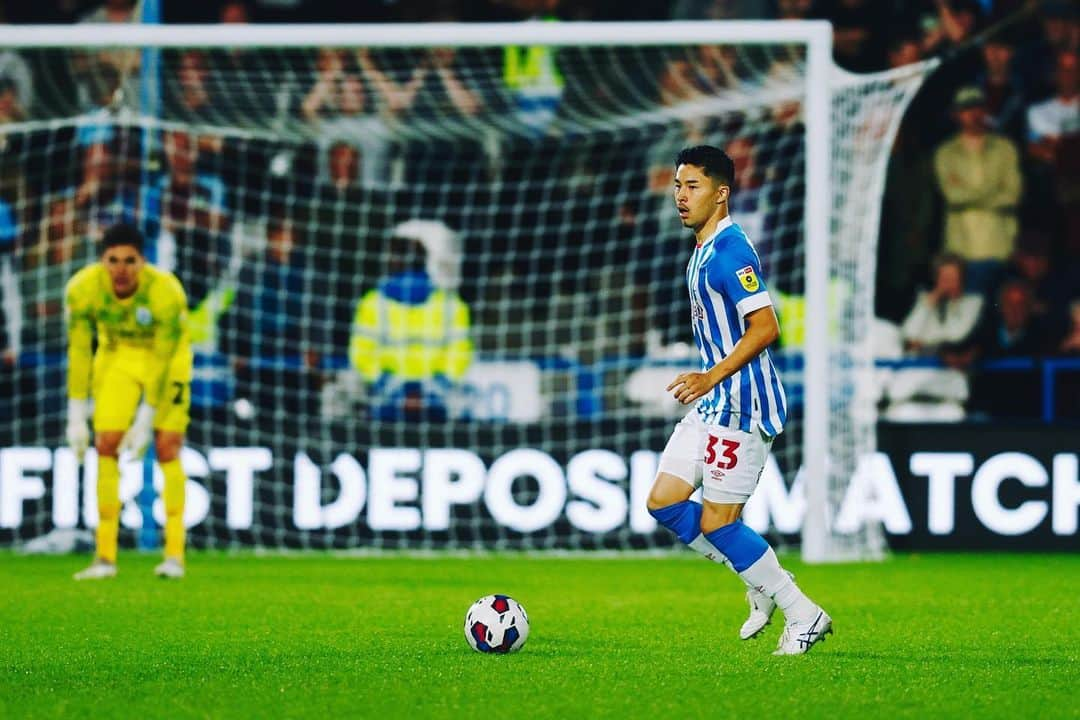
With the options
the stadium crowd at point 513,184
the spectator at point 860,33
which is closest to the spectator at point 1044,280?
the stadium crowd at point 513,184

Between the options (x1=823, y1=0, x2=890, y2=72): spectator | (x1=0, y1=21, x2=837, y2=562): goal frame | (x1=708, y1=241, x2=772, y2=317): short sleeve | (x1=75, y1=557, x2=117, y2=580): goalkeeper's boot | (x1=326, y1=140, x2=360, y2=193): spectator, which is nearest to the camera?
(x1=708, y1=241, x2=772, y2=317): short sleeve

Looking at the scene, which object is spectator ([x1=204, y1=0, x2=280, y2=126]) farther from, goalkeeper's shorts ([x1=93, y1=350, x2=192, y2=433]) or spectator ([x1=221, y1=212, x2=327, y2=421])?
goalkeeper's shorts ([x1=93, y1=350, x2=192, y2=433])

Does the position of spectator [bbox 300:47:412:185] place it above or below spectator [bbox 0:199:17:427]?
above

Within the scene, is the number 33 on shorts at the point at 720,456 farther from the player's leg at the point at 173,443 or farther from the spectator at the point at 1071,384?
the spectator at the point at 1071,384

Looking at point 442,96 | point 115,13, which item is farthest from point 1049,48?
point 115,13

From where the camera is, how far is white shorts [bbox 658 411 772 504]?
233 inches

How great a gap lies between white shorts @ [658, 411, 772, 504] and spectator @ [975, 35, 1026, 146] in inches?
261

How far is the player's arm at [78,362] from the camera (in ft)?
29.8

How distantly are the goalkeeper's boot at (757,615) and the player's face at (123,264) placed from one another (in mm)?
3789

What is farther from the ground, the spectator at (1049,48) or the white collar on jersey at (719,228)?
the spectator at (1049,48)

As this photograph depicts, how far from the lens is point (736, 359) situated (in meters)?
5.78

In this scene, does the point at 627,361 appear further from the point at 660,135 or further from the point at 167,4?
the point at 167,4

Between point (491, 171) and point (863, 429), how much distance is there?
3.21m

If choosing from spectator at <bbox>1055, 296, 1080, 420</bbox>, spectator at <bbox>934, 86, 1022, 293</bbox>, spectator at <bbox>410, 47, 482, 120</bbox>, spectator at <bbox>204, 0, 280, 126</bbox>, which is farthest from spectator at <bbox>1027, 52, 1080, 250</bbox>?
spectator at <bbox>204, 0, 280, 126</bbox>
